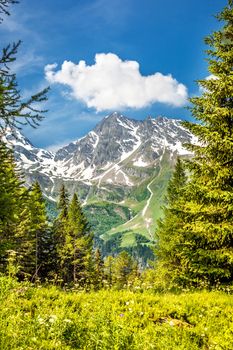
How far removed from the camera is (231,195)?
1414 centimetres

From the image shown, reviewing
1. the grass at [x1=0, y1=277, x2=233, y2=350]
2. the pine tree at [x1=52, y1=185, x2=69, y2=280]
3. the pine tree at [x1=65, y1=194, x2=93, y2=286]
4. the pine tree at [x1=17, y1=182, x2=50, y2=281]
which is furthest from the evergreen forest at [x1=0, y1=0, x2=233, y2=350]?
the pine tree at [x1=65, y1=194, x2=93, y2=286]

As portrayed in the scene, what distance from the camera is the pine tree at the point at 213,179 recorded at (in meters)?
14.9

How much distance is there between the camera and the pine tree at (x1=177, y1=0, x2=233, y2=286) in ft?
48.9

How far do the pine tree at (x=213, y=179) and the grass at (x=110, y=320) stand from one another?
4.09 meters

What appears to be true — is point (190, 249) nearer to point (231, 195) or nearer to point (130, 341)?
point (231, 195)

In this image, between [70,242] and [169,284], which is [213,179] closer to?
[169,284]

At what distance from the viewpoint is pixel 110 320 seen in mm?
6785

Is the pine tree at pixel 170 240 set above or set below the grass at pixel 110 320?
above

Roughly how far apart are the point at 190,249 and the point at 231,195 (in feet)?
11.0

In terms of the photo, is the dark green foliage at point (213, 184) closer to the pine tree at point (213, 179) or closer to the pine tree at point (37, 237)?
the pine tree at point (213, 179)

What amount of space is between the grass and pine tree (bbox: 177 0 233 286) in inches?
161

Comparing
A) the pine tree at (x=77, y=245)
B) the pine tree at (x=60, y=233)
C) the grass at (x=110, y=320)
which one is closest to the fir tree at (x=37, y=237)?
the pine tree at (x=60, y=233)

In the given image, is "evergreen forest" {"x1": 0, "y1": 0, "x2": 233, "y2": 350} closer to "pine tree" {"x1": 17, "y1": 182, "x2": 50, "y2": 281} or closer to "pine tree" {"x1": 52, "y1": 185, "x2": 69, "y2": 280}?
"pine tree" {"x1": 17, "y1": 182, "x2": 50, "y2": 281}

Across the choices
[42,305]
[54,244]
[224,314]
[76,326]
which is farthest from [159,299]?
[54,244]
